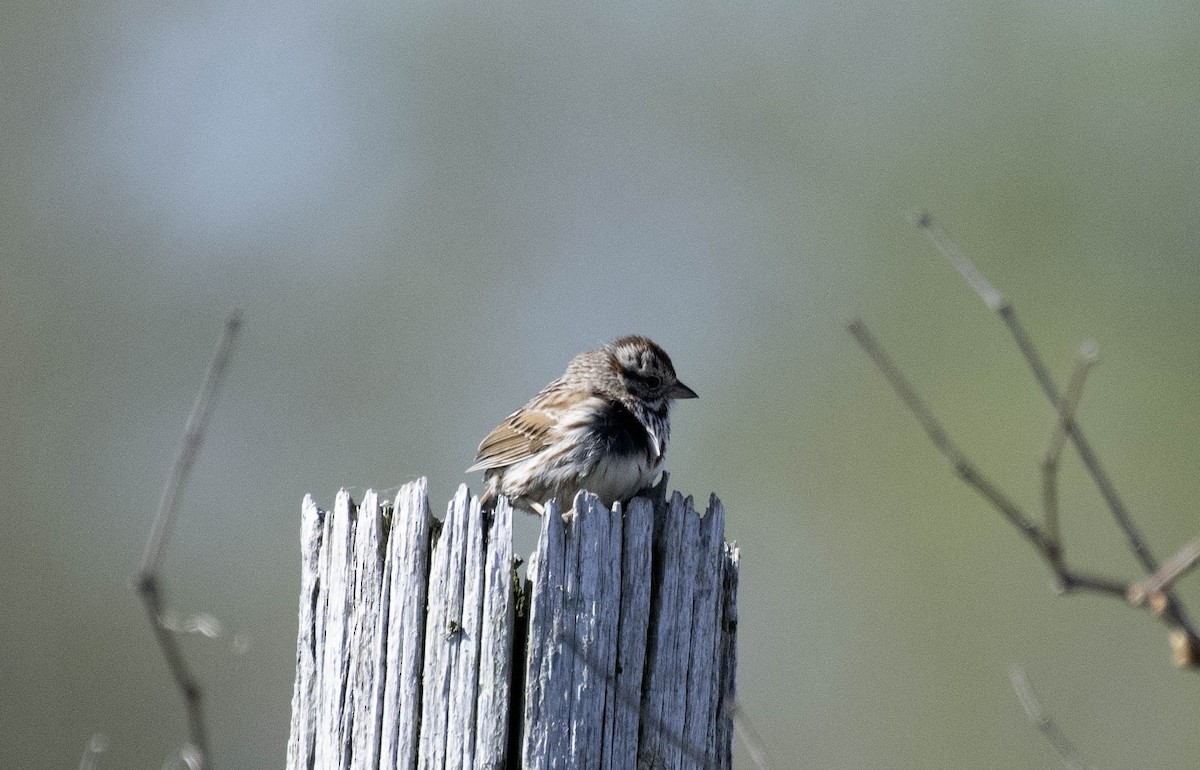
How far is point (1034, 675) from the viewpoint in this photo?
13125 millimetres

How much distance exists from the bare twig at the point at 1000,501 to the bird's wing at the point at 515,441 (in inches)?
94.6

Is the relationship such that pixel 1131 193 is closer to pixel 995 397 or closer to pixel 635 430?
pixel 995 397

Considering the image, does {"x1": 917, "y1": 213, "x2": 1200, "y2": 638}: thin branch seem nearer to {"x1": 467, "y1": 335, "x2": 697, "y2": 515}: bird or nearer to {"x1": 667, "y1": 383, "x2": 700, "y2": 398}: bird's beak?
{"x1": 467, "y1": 335, "x2": 697, "y2": 515}: bird

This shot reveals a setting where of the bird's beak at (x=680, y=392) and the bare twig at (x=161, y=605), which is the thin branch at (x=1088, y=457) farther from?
the bird's beak at (x=680, y=392)

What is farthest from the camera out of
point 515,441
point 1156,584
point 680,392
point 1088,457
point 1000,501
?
point 680,392

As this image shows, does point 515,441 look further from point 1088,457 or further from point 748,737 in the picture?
point 1088,457

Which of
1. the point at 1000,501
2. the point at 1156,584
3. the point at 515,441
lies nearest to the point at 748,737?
the point at 1000,501

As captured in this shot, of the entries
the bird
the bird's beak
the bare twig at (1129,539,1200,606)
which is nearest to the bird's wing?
the bird

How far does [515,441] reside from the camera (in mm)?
5164

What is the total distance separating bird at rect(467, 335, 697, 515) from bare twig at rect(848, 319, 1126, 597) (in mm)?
2078

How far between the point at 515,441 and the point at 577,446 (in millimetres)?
310

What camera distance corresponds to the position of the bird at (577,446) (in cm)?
495

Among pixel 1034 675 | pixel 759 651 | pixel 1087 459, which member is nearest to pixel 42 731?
pixel 759 651

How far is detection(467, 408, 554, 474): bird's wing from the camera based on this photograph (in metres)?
5.07
